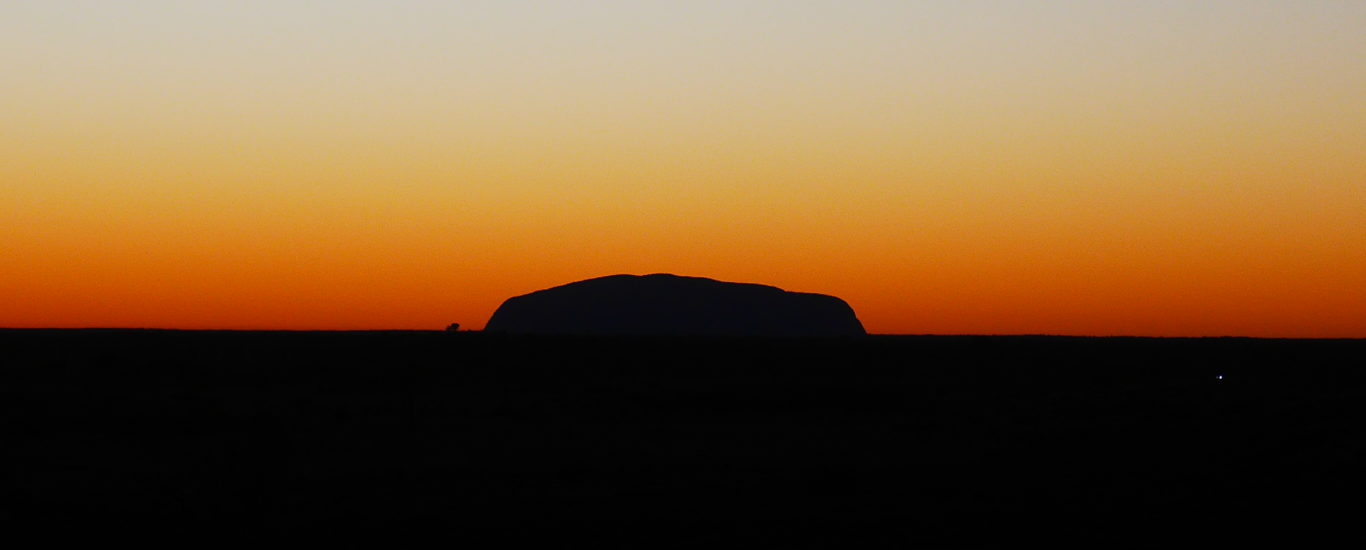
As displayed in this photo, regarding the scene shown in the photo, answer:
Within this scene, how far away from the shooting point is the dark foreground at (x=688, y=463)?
2411cm

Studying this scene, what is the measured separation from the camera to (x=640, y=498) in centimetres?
2728

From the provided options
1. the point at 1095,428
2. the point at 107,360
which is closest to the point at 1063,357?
the point at 107,360

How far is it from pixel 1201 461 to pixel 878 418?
17407 mm

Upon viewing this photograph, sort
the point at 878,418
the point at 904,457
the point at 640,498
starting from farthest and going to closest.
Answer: the point at 878,418 < the point at 904,457 < the point at 640,498

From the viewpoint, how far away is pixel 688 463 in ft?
110

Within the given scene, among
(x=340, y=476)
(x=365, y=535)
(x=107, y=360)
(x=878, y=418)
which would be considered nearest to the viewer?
(x=365, y=535)

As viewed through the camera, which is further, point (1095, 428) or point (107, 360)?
point (107, 360)

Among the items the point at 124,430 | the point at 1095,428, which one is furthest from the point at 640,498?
the point at 124,430

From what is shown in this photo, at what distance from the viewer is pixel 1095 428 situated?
39.4 meters

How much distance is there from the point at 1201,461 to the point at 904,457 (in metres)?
6.26

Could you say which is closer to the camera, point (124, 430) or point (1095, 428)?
point (1095, 428)

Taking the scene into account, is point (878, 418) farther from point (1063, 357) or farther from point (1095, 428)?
point (1063, 357)

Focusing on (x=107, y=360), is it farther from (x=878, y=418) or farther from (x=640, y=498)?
(x=640, y=498)

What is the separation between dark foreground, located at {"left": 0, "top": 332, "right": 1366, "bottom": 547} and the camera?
24.1m
